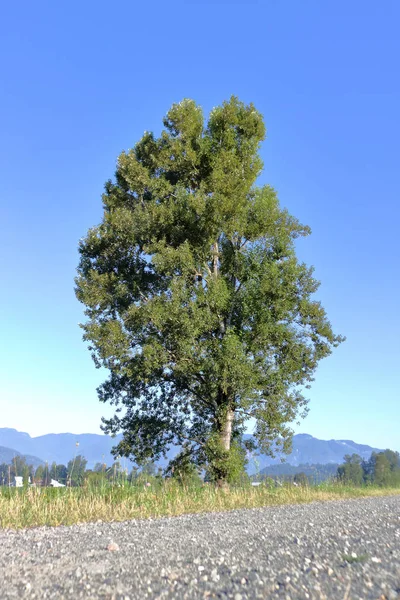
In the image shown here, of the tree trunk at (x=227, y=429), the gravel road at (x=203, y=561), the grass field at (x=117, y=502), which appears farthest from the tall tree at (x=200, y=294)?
the gravel road at (x=203, y=561)

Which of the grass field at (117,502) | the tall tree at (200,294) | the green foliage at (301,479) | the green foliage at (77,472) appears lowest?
the green foliage at (301,479)

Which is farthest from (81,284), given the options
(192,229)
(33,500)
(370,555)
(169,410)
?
(370,555)

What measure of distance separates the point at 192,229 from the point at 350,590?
1899cm

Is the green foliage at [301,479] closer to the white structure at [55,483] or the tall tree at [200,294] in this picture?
the tall tree at [200,294]

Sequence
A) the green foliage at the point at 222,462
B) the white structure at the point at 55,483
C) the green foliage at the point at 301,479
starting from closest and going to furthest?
the white structure at the point at 55,483 → the green foliage at the point at 301,479 → the green foliage at the point at 222,462

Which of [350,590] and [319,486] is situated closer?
[350,590]

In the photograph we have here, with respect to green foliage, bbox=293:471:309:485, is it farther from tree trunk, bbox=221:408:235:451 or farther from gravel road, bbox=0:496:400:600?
gravel road, bbox=0:496:400:600

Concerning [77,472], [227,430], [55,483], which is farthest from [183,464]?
[55,483]

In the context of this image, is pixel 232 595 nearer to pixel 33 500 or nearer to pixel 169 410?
pixel 33 500

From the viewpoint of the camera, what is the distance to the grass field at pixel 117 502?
9.17 meters

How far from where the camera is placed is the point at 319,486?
763 inches

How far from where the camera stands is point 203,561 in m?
4.93

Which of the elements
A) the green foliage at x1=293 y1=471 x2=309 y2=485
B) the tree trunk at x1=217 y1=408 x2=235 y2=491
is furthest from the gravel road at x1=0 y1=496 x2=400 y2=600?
the tree trunk at x1=217 y1=408 x2=235 y2=491

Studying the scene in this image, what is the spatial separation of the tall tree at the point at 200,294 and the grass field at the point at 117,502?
5.72 meters
